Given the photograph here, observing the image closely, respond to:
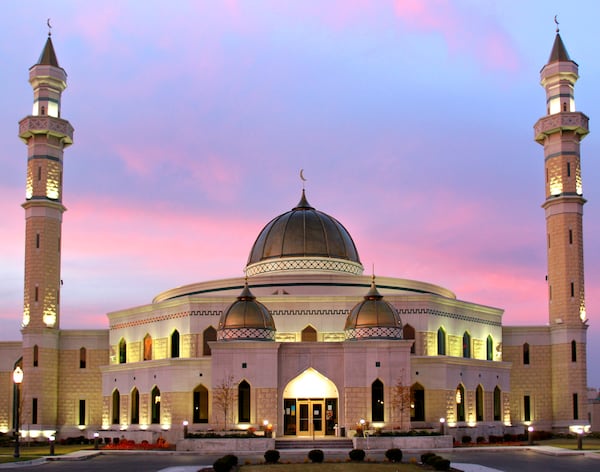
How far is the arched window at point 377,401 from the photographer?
151 ft

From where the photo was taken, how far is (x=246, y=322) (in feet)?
155

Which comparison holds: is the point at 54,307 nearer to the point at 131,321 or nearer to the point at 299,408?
the point at 131,321

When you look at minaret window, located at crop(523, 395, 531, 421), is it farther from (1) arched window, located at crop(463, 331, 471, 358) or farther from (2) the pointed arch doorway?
(2) the pointed arch doorway

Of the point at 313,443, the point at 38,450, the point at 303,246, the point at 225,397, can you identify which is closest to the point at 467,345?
the point at 303,246

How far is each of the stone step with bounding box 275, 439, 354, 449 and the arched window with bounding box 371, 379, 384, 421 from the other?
2656 mm

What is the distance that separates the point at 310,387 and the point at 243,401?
11.6 ft

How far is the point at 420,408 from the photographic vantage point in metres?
48.8

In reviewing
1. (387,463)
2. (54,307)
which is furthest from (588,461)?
(54,307)

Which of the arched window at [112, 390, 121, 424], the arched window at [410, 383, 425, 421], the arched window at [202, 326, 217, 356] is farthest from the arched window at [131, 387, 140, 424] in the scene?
the arched window at [410, 383, 425, 421]

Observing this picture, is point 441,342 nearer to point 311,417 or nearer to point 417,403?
point 417,403

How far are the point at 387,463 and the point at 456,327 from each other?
2179 cm

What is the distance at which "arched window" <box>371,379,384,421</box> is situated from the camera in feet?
151

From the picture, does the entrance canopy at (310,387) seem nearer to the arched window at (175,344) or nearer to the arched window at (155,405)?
the arched window at (155,405)

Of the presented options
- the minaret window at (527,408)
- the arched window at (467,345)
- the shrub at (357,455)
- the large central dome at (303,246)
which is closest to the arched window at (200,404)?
the large central dome at (303,246)
